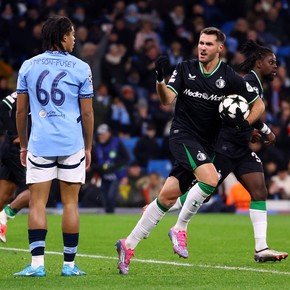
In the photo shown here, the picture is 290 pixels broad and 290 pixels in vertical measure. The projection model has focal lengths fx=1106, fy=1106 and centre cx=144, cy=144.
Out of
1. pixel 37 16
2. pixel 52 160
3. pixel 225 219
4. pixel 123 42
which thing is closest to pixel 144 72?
pixel 123 42

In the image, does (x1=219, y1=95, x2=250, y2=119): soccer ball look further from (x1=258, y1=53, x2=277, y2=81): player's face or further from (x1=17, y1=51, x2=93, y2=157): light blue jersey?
(x1=17, y1=51, x2=93, y2=157): light blue jersey

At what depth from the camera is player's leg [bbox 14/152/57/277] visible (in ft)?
30.3

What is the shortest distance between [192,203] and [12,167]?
3.73 m

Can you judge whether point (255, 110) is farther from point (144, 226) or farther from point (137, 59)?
point (137, 59)

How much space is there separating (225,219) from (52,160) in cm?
975

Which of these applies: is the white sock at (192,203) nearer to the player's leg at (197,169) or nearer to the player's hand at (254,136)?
the player's leg at (197,169)

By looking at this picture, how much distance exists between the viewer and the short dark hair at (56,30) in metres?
9.16

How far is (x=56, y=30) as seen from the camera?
30.1 ft

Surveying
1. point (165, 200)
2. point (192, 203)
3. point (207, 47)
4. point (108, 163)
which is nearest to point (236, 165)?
point (192, 203)

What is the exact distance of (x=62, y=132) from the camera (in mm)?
9211

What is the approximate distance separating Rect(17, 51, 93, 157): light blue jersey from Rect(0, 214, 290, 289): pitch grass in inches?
44.3

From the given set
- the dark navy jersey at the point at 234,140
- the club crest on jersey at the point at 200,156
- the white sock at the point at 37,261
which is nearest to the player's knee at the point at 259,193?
the dark navy jersey at the point at 234,140

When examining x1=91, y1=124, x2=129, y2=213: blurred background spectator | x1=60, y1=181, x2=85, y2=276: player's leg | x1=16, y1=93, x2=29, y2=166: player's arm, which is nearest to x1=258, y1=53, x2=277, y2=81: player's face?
x1=60, y1=181, x2=85, y2=276: player's leg

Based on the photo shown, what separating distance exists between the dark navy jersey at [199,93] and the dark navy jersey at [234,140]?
0.66 m
